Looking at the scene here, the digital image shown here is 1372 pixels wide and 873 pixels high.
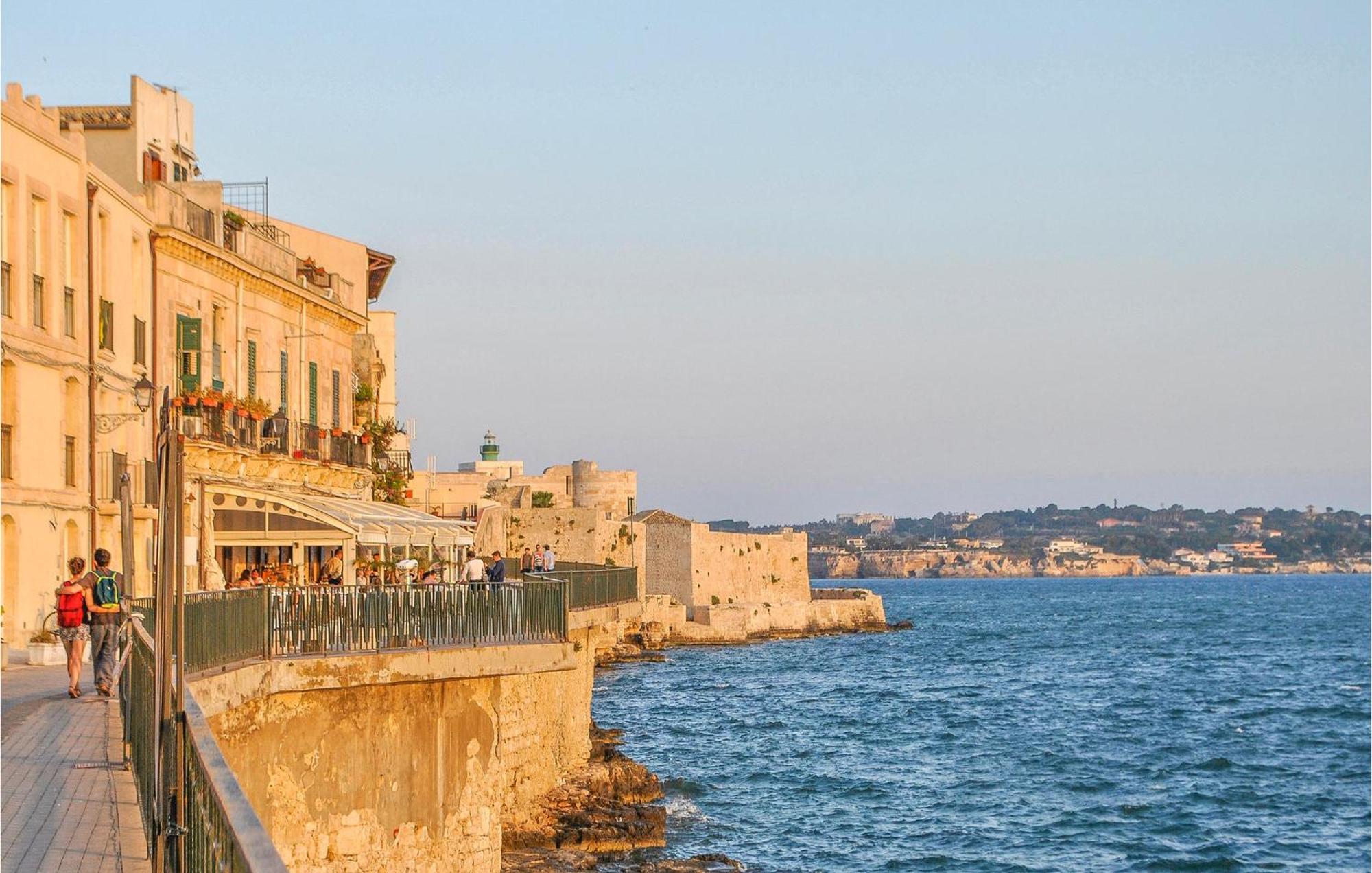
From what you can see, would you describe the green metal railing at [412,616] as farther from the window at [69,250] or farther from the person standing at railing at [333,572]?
the window at [69,250]

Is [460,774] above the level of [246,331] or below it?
below

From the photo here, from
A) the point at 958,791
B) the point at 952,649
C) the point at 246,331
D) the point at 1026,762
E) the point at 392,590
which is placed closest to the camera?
the point at 392,590

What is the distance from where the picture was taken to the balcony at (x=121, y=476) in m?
22.9

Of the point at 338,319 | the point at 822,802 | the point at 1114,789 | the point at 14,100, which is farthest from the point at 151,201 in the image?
the point at 1114,789

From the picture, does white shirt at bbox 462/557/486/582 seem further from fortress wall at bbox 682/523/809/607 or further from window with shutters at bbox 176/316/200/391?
fortress wall at bbox 682/523/809/607

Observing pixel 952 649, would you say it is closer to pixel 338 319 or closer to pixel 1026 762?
pixel 1026 762

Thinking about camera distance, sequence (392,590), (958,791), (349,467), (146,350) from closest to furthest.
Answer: (392,590) → (146,350) → (349,467) → (958,791)

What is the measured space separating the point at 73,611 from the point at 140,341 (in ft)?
29.6

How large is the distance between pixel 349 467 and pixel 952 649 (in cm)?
5633

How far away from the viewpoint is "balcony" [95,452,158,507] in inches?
902

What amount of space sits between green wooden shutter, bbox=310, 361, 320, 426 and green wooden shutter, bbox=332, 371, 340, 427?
106 cm

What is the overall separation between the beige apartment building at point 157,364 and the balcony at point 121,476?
3 centimetres

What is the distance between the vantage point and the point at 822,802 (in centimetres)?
3291

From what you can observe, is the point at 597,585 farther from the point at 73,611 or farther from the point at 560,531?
the point at 560,531
